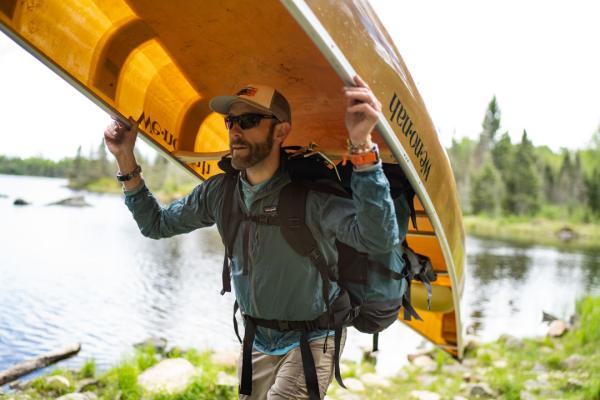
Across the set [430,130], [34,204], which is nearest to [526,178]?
→ [34,204]

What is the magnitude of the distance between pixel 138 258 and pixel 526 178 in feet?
172

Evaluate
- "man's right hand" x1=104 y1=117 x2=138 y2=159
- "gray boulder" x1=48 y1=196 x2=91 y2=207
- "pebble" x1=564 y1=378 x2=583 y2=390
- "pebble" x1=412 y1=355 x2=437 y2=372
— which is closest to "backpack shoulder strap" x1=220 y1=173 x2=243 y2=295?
"man's right hand" x1=104 y1=117 x2=138 y2=159

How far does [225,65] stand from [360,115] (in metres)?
1.73

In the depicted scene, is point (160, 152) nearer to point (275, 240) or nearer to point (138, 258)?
point (275, 240)

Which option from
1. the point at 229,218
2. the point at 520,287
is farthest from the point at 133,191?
the point at 520,287

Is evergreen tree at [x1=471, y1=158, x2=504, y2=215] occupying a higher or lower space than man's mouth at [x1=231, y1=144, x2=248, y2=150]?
higher

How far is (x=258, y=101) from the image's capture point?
8.51ft

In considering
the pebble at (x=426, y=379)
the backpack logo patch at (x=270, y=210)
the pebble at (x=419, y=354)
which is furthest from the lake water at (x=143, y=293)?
the backpack logo patch at (x=270, y=210)

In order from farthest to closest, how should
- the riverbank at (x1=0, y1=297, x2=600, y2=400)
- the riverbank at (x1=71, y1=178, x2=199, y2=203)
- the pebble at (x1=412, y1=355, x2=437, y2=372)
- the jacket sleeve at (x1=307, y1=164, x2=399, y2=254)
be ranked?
the riverbank at (x1=71, y1=178, x2=199, y2=203) → the pebble at (x1=412, y1=355, x2=437, y2=372) → the riverbank at (x1=0, y1=297, x2=600, y2=400) → the jacket sleeve at (x1=307, y1=164, x2=399, y2=254)

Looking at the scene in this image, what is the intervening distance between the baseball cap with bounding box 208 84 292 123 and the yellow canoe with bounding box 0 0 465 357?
34 centimetres

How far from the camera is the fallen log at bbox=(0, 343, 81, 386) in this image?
21.2ft

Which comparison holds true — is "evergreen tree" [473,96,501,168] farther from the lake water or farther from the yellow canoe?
the yellow canoe

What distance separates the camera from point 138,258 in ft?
53.5

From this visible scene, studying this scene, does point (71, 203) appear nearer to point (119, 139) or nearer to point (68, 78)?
point (119, 139)
